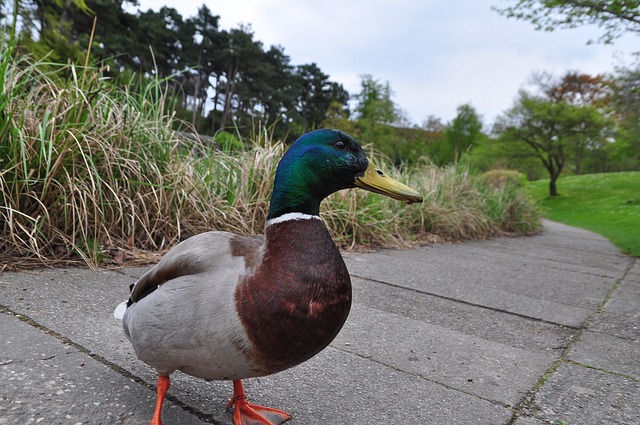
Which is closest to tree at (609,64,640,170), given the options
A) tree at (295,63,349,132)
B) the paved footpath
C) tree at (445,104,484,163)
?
the paved footpath

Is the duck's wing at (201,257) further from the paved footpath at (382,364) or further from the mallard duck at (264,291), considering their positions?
the paved footpath at (382,364)

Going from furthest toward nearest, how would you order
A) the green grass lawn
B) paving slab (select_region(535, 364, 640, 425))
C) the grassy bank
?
the green grass lawn → the grassy bank → paving slab (select_region(535, 364, 640, 425))

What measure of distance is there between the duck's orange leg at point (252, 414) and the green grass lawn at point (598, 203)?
826cm

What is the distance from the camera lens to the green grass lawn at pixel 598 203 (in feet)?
41.4

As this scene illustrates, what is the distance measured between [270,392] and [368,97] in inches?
1346

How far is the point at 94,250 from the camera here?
2742mm

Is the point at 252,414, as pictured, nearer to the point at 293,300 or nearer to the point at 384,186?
the point at 293,300

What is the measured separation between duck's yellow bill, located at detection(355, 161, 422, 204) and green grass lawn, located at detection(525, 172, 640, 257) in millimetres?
8077

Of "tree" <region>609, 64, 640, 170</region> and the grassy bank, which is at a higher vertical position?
"tree" <region>609, 64, 640, 170</region>

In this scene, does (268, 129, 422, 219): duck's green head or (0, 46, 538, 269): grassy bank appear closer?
(268, 129, 422, 219): duck's green head

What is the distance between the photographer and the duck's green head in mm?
1263

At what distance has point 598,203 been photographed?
19.6 metres

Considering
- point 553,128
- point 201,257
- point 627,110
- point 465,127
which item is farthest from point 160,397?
point 465,127

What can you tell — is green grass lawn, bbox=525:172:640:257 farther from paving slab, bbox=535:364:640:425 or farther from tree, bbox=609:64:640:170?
paving slab, bbox=535:364:640:425
